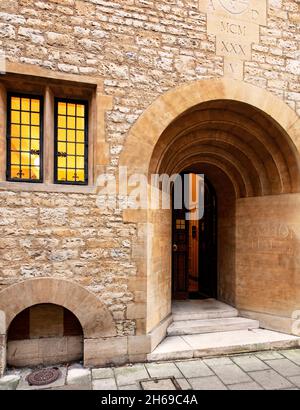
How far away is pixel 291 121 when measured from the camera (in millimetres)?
4504

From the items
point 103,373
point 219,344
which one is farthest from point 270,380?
point 103,373

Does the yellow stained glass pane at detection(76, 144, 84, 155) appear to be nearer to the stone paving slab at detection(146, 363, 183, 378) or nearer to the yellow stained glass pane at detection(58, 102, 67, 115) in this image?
the yellow stained glass pane at detection(58, 102, 67, 115)

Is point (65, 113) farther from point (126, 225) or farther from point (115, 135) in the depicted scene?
point (126, 225)

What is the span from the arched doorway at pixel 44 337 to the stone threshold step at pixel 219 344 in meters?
1.11

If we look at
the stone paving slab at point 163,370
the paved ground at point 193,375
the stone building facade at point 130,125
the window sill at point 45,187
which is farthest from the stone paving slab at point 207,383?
the window sill at point 45,187

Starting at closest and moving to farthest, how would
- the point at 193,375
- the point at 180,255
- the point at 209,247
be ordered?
1. the point at 193,375
2. the point at 180,255
3. the point at 209,247

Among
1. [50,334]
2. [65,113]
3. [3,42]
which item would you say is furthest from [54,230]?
[3,42]

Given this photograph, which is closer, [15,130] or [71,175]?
[15,130]

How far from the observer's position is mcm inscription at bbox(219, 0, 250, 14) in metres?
4.35

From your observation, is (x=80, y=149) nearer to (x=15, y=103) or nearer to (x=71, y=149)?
(x=71, y=149)

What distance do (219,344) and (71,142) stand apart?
12.3 feet

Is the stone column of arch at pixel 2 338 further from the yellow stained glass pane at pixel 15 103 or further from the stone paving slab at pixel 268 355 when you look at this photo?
the stone paving slab at pixel 268 355

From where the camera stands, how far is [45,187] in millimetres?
3627

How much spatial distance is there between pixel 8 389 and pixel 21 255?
5.04ft
